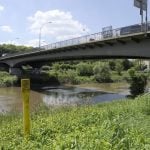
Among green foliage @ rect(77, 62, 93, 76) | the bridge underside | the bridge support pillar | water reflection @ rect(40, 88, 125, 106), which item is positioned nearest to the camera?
the bridge underside

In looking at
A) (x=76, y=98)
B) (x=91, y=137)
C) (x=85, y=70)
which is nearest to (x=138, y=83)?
(x=76, y=98)

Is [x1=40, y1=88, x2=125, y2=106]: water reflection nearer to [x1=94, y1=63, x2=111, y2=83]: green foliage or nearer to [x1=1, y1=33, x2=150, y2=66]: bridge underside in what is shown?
[x1=1, y1=33, x2=150, y2=66]: bridge underside

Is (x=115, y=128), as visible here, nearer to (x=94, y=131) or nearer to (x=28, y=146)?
(x=94, y=131)

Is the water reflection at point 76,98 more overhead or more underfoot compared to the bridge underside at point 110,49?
more underfoot

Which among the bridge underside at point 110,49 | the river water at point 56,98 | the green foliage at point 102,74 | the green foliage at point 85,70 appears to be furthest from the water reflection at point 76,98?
the green foliage at point 85,70

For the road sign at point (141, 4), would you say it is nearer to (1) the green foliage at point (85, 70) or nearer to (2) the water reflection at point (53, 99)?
(2) the water reflection at point (53, 99)

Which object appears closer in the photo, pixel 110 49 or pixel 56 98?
pixel 110 49

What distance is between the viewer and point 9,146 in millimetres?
9508

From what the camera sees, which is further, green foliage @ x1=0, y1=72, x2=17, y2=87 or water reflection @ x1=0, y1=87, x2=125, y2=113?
green foliage @ x1=0, y1=72, x2=17, y2=87

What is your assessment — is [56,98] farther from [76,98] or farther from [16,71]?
[16,71]

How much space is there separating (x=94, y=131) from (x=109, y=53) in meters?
36.3

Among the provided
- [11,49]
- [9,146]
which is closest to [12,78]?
[9,146]

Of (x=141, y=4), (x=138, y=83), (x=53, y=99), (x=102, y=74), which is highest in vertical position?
(x=141, y=4)

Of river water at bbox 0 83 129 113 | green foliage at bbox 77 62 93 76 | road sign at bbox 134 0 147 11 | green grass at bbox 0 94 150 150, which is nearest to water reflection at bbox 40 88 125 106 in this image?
river water at bbox 0 83 129 113
